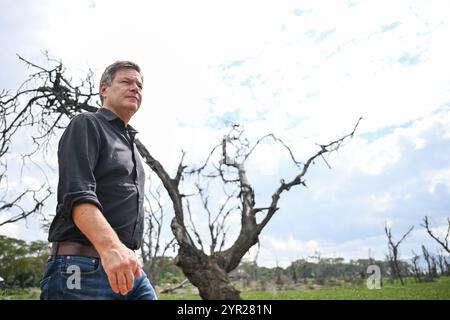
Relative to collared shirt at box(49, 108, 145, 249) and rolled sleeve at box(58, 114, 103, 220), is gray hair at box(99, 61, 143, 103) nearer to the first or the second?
collared shirt at box(49, 108, 145, 249)

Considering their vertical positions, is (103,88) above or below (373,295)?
above

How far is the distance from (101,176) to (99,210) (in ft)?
1.20

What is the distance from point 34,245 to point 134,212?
155 ft

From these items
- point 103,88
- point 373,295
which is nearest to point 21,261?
point 373,295

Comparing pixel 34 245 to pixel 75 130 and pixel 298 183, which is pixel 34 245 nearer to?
pixel 298 183

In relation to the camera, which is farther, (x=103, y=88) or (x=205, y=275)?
(x=205, y=275)

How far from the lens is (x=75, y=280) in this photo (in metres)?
1.60

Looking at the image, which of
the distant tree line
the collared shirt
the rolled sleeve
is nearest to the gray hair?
the collared shirt

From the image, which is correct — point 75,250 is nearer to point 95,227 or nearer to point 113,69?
point 95,227

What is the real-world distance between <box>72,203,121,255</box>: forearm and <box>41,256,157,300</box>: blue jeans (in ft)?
0.92

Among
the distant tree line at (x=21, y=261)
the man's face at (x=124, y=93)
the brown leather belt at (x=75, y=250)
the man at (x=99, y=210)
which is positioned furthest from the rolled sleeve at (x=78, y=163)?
the distant tree line at (x=21, y=261)

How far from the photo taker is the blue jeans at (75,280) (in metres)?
1.59

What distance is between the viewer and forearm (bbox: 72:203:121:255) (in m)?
1.33

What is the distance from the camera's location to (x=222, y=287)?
6785 millimetres
